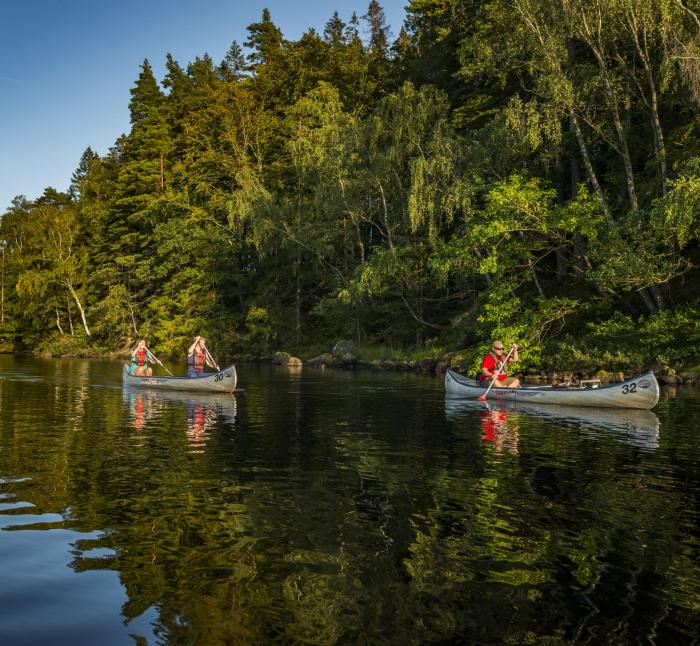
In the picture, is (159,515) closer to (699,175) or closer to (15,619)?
(15,619)

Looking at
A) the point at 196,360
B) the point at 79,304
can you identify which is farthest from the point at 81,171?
the point at 196,360

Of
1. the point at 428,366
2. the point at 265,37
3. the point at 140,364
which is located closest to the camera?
the point at 140,364

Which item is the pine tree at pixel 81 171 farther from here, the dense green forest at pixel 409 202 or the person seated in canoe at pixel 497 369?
the person seated in canoe at pixel 497 369

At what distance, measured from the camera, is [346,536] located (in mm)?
7340

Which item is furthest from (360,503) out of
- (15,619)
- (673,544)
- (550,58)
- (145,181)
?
(145,181)

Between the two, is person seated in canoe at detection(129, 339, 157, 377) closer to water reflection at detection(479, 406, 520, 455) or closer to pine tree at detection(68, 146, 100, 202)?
water reflection at detection(479, 406, 520, 455)

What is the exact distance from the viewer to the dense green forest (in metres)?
27.8

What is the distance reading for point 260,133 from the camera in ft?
192

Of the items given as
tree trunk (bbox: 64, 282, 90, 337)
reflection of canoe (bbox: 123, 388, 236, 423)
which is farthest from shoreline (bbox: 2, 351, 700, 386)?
reflection of canoe (bbox: 123, 388, 236, 423)

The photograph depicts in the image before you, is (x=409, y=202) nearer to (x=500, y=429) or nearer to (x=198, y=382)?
(x=198, y=382)

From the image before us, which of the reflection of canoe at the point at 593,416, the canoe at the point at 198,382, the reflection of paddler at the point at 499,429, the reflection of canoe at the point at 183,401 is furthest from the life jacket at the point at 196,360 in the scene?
the reflection of paddler at the point at 499,429

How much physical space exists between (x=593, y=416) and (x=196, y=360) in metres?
14.1

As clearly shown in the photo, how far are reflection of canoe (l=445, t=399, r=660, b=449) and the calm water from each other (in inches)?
12.3

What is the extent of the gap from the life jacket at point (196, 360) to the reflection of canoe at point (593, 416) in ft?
30.6
